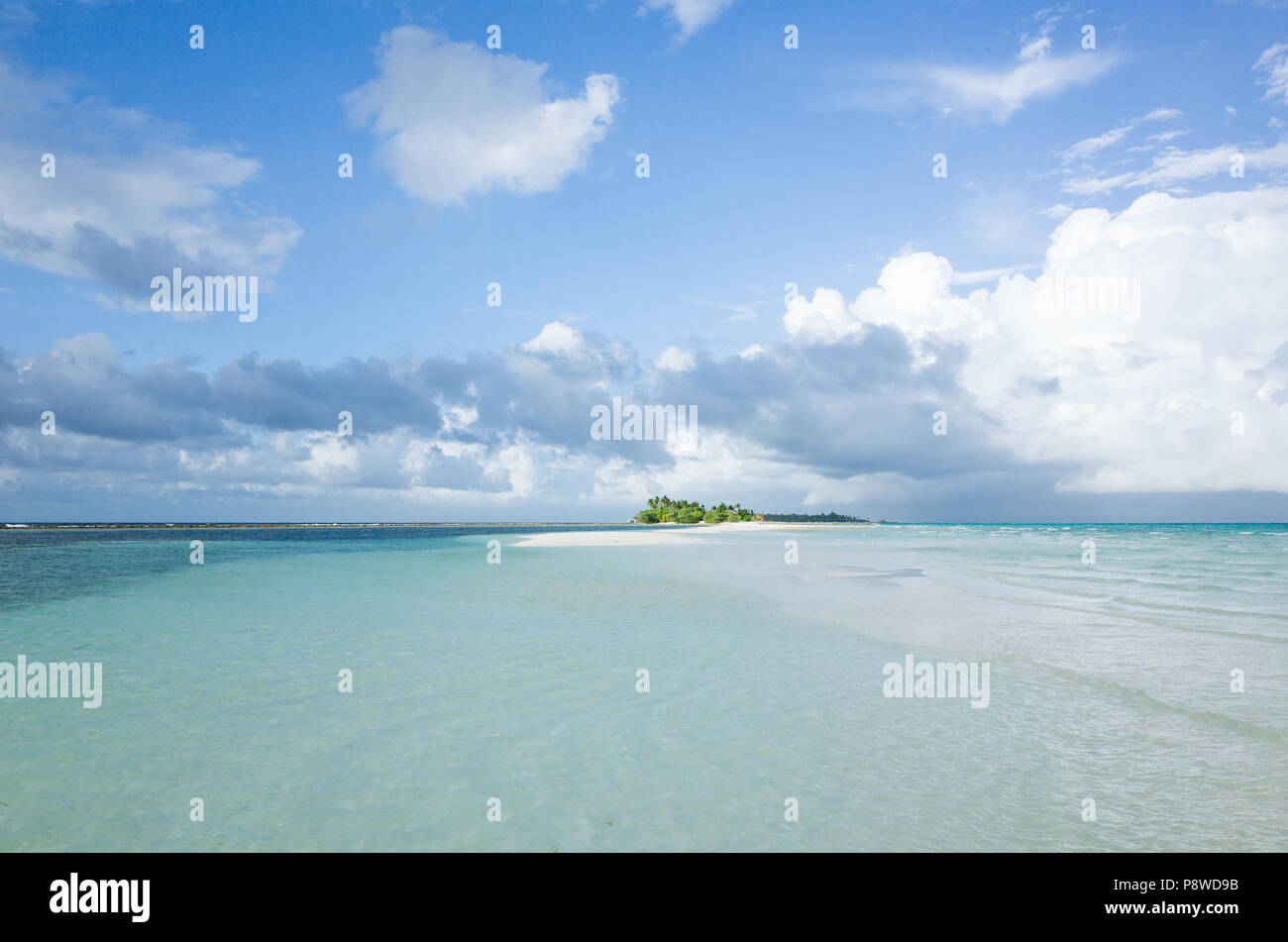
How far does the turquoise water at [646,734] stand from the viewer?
6238 millimetres

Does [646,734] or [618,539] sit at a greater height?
[646,734]

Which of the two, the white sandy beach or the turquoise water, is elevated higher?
the turquoise water

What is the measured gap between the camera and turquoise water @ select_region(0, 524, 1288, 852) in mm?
6238

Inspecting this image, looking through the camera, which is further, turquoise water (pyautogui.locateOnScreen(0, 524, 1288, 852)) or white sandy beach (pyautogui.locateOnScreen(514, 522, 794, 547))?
white sandy beach (pyautogui.locateOnScreen(514, 522, 794, 547))

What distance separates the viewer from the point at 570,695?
10633 millimetres

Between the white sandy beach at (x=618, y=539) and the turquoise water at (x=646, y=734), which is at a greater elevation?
the turquoise water at (x=646, y=734)

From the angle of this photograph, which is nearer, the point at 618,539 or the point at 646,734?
the point at 646,734

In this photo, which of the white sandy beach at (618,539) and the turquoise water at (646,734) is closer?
the turquoise water at (646,734)

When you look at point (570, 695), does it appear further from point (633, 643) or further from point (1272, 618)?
point (1272, 618)

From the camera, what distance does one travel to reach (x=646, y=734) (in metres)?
8.77
